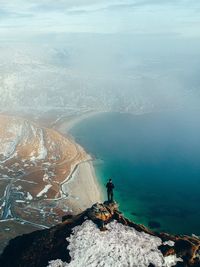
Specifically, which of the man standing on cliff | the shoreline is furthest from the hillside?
the man standing on cliff

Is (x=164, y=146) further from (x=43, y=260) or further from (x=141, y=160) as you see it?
(x=43, y=260)

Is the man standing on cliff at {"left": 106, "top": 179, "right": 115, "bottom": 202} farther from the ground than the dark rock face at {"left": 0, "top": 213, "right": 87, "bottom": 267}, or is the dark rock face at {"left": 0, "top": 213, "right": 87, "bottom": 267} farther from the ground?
the man standing on cliff at {"left": 106, "top": 179, "right": 115, "bottom": 202}

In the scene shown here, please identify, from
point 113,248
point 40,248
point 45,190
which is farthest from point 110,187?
point 45,190

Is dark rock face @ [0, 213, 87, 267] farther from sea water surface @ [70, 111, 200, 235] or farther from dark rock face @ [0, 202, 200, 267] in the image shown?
sea water surface @ [70, 111, 200, 235]

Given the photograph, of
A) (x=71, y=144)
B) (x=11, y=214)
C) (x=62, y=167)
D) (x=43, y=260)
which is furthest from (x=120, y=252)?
(x=71, y=144)

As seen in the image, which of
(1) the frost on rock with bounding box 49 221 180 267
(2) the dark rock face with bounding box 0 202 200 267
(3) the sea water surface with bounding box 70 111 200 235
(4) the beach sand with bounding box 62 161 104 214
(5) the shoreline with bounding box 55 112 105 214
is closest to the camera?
(1) the frost on rock with bounding box 49 221 180 267

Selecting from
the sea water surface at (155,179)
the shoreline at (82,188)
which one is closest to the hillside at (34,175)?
the shoreline at (82,188)

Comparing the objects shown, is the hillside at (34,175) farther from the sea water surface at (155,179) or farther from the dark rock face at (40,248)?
the dark rock face at (40,248)

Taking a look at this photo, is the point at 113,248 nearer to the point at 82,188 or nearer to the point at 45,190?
the point at 82,188
